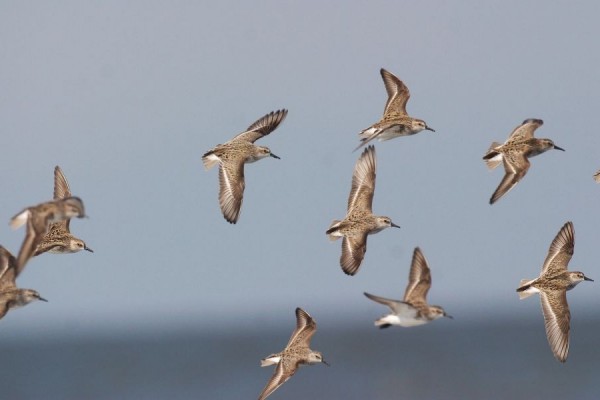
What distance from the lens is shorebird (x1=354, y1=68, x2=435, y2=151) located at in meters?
17.6

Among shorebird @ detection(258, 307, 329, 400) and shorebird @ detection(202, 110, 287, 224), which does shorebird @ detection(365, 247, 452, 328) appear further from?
shorebird @ detection(202, 110, 287, 224)

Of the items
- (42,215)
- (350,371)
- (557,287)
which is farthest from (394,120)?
(350,371)

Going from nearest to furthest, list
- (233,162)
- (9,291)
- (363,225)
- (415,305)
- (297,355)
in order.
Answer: (415,305)
(9,291)
(297,355)
(363,225)
(233,162)

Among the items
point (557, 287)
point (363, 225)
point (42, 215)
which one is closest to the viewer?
point (42, 215)

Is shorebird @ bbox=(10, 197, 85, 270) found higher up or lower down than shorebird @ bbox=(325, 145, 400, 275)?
lower down

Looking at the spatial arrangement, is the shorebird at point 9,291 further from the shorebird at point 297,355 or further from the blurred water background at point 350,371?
the blurred water background at point 350,371

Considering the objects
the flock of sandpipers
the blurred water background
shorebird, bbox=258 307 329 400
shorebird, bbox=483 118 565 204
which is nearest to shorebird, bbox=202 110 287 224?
the flock of sandpipers

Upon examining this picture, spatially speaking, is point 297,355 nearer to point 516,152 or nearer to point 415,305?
point 415,305

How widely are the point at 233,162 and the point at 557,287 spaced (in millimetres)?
4540

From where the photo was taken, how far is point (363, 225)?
57.4ft

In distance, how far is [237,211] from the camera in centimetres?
1775

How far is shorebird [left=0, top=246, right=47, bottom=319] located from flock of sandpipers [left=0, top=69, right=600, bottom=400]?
12 millimetres

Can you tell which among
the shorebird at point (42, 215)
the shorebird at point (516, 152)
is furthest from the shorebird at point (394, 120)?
the shorebird at point (42, 215)

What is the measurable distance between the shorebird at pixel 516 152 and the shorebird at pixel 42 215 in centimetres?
490
